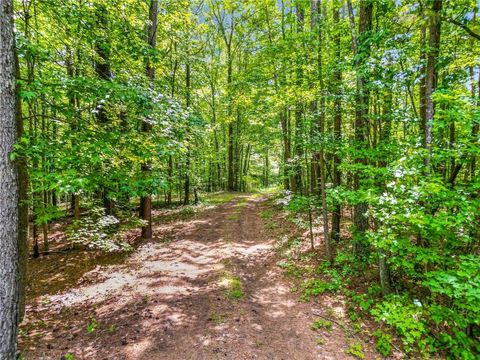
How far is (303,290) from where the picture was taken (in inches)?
250

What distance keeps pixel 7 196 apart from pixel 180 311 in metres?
3.83

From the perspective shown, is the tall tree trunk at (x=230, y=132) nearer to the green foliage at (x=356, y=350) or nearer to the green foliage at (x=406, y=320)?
the green foliage at (x=406, y=320)

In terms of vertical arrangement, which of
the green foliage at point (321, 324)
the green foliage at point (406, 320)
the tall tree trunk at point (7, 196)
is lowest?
the green foliage at point (321, 324)

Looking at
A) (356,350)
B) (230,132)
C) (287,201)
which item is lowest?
(356,350)

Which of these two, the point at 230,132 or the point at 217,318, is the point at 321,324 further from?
the point at 230,132

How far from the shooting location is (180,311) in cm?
539

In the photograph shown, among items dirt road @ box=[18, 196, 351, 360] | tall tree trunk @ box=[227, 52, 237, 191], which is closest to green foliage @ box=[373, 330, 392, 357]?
dirt road @ box=[18, 196, 351, 360]

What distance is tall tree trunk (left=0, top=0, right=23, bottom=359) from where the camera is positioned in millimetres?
3416

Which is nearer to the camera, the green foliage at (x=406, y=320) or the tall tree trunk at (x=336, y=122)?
the green foliage at (x=406, y=320)

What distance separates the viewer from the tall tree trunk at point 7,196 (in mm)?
3416

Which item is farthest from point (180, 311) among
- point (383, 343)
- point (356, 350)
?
point (383, 343)

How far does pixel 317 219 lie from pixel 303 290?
458 cm

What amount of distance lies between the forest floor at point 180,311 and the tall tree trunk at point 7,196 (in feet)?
4.06

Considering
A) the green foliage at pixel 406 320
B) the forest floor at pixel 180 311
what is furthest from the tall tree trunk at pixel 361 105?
the green foliage at pixel 406 320
